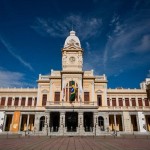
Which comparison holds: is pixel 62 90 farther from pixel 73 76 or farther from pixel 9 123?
pixel 9 123

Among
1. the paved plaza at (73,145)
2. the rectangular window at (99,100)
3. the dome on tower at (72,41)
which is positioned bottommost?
the paved plaza at (73,145)

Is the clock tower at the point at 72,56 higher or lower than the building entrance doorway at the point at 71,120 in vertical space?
higher

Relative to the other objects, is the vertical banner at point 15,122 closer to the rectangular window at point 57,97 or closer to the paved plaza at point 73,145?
the rectangular window at point 57,97

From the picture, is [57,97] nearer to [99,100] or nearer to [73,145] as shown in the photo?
[99,100]

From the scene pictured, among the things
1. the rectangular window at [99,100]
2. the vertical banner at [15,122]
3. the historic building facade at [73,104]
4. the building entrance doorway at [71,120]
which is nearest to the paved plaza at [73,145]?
the historic building facade at [73,104]

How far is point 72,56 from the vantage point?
43.2 metres

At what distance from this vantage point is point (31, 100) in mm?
44656

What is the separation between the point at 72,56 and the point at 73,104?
1249 cm

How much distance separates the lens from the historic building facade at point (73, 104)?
36562 millimetres

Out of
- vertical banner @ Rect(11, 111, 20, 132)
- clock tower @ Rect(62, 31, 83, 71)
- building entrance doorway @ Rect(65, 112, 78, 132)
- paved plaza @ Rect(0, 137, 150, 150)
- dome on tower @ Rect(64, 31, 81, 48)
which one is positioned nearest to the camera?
paved plaza @ Rect(0, 137, 150, 150)

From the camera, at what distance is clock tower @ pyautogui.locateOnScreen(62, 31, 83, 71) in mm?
42037

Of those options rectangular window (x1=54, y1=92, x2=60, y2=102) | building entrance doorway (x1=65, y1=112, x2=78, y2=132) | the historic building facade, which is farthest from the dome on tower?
building entrance doorway (x1=65, y1=112, x2=78, y2=132)

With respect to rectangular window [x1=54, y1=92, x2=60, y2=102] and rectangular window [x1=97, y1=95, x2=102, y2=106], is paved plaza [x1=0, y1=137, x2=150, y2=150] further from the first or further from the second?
rectangular window [x1=97, y1=95, x2=102, y2=106]

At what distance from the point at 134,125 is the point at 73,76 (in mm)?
18992
